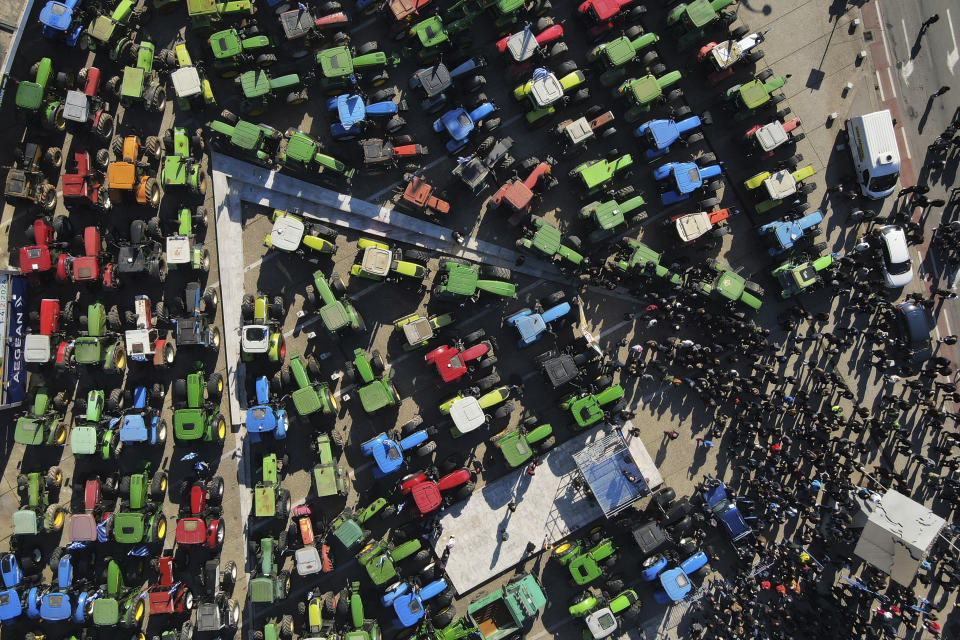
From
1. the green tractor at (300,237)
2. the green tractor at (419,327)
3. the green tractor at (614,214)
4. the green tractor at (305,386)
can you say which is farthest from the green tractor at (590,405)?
the green tractor at (300,237)

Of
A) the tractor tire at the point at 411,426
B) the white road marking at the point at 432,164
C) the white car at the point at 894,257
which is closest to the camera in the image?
the tractor tire at the point at 411,426

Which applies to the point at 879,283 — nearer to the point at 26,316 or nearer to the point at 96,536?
the point at 96,536

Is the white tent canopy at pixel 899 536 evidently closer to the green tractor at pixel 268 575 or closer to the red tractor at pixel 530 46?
the red tractor at pixel 530 46

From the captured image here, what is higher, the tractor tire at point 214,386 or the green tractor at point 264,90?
the green tractor at point 264,90

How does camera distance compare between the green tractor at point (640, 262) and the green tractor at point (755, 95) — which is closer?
the green tractor at point (755, 95)

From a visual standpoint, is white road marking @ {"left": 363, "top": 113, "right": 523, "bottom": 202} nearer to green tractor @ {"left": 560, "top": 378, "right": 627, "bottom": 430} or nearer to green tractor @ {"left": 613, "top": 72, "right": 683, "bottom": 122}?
green tractor @ {"left": 613, "top": 72, "right": 683, "bottom": 122}

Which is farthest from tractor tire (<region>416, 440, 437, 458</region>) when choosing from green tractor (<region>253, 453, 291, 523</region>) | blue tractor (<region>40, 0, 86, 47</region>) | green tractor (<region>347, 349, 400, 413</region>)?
blue tractor (<region>40, 0, 86, 47</region>)

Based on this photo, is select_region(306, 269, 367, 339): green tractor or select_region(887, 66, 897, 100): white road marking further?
select_region(887, 66, 897, 100): white road marking

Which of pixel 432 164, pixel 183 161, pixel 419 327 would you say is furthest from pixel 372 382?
pixel 183 161
